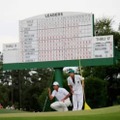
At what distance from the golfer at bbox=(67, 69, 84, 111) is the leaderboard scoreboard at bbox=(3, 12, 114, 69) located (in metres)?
8.21

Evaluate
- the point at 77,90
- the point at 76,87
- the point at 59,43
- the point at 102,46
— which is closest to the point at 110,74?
the point at 59,43

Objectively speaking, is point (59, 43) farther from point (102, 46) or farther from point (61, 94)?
point (61, 94)

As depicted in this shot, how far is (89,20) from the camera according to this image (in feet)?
75.1

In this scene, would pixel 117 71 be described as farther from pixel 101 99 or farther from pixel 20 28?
pixel 20 28

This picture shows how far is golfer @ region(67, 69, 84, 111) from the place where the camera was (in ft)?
45.5

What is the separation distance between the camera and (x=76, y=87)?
1418cm

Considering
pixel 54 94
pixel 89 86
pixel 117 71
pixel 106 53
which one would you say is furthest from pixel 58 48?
pixel 117 71

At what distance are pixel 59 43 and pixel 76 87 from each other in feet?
31.3

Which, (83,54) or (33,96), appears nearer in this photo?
(83,54)

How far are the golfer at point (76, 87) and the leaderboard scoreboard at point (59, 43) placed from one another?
8209mm

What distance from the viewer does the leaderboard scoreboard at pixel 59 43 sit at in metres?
22.9

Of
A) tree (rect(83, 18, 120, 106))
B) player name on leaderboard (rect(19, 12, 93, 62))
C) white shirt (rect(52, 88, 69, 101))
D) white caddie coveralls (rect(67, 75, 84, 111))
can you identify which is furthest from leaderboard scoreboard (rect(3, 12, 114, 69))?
tree (rect(83, 18, 120, 106))

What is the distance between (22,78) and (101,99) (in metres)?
28.6

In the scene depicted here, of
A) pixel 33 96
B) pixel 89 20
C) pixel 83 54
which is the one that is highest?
pixel 89 20
